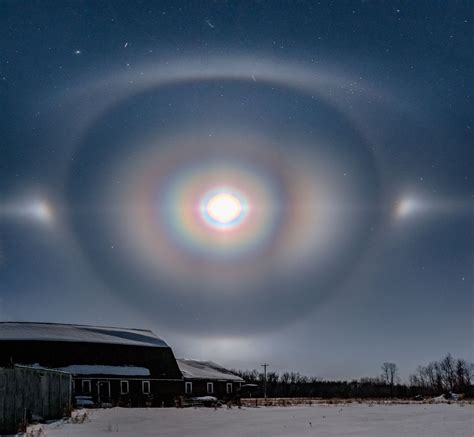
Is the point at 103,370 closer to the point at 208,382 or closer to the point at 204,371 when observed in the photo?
the point at 208,382

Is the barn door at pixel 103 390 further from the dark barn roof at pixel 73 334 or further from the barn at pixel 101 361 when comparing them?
the dark barn roof at pixel 73 334

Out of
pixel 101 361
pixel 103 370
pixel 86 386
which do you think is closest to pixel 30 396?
pixel 86 386

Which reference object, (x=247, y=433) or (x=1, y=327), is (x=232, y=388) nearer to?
(x=1, y=327)

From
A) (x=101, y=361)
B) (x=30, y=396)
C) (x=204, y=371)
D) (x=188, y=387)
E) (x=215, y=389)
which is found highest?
(x=101, y=361)

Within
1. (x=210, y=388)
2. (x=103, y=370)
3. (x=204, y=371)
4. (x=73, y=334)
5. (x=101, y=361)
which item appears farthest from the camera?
(x=204, y=371)

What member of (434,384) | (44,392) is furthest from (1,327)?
(434,384)

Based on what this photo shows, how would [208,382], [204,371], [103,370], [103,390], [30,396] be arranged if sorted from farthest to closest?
[204,371]
[208,382]
[103,370]
[103,390]
[30,396]

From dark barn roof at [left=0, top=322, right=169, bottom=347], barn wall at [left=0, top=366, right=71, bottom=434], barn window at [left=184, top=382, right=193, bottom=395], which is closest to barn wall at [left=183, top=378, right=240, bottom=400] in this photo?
barn window at [left=184, top=382, right=193, bottom=395]
